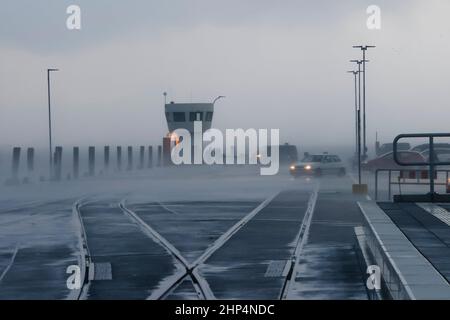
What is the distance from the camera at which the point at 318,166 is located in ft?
218

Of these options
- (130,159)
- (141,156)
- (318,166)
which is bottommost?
(130,159)

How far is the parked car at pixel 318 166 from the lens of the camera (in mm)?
65688

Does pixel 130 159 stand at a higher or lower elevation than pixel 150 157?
higher

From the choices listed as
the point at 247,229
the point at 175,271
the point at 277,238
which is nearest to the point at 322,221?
the point at 247,229

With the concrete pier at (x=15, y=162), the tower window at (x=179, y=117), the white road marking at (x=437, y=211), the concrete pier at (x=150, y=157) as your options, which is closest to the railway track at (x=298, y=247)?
the white road marking at (x=437, y=211)

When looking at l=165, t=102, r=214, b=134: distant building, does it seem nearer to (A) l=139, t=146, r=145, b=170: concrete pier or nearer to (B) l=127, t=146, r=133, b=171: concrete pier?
(A) l=139, t=146, r=145, b=170: concrete pier

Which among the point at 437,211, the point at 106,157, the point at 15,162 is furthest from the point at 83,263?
the point at 106,157

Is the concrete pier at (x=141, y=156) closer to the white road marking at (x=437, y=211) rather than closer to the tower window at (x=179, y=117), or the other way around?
the tower window at (x=179, y=117)

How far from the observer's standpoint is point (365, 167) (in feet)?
223

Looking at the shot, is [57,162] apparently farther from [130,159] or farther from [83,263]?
[83,263]

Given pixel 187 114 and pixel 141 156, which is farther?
pixel 141 156

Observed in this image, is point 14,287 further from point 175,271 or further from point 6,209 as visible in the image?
point 6,209

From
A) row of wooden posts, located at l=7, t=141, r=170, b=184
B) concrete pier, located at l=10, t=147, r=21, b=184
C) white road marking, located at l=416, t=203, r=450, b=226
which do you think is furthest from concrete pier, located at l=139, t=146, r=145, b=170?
white road marking, located at l=416, t=203, r=450, b=226

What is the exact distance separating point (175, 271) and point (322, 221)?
1160 cm
